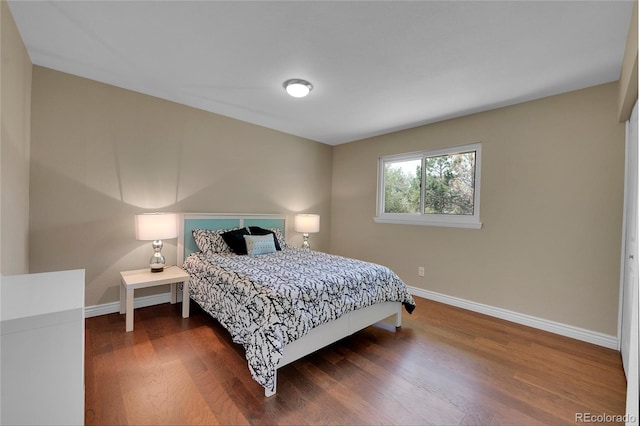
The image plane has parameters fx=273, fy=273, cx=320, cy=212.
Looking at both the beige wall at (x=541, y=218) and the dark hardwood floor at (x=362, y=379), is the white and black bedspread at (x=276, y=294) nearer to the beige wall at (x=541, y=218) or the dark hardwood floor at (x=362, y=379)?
the dark hardwood floor at (x=362, y=379)

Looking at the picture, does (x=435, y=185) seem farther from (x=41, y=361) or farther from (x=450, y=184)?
(x=41, y=361)

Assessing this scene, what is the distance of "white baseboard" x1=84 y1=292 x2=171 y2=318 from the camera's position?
2.73m

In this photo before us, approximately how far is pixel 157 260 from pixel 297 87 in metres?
2.28

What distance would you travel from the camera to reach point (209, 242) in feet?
10.5

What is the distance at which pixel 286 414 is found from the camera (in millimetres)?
1542

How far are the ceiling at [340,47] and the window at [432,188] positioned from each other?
0.71 meters

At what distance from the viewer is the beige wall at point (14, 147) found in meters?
1.77

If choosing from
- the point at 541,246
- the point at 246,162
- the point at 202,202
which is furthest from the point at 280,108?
the point at 541,246

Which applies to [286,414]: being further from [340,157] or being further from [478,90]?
[340,157]

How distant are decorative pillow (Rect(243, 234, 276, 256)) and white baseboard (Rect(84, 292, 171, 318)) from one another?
112cm

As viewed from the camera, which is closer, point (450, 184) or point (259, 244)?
point (259, 244)

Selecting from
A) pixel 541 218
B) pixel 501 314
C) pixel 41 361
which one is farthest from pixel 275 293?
pixel 541 218

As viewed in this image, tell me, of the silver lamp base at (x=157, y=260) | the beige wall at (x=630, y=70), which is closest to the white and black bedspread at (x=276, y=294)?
the silver lamp base at (x=157, y=260)

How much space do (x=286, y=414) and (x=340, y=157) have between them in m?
4.01
